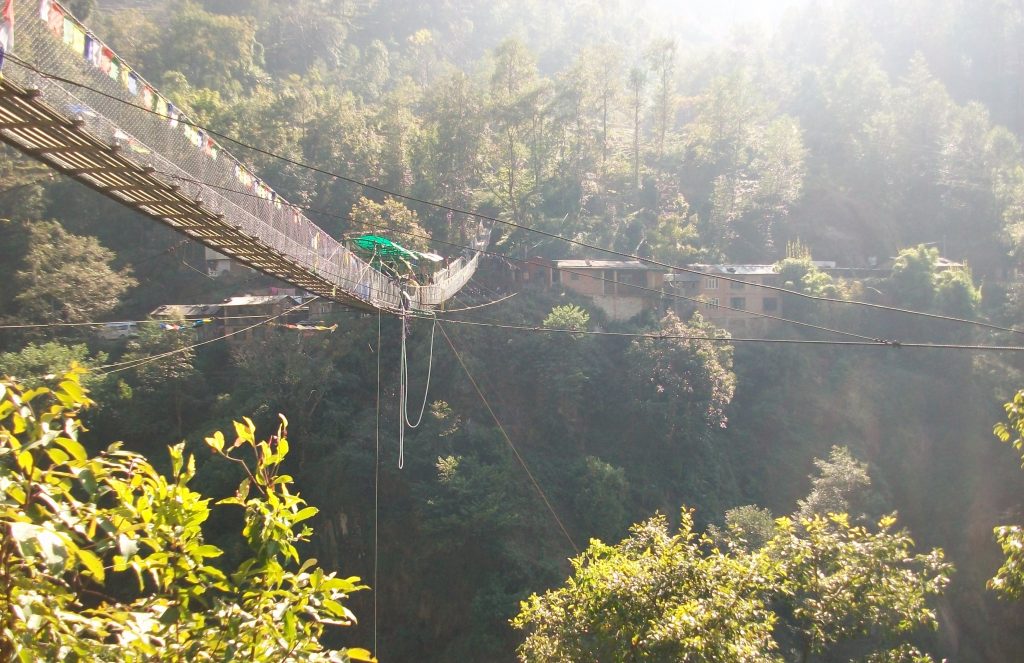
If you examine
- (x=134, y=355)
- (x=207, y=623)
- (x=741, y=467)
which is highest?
(x=134, y=355)

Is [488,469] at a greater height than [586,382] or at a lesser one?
lesser

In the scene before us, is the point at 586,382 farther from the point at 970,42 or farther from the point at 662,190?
the point at 970,42

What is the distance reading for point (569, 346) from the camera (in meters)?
13.6

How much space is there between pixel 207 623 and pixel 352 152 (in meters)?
16.4

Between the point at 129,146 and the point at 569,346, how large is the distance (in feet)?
35.4

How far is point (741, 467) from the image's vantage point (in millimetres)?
Result: 14203

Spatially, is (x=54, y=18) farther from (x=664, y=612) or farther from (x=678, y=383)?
(x=678, y=383)

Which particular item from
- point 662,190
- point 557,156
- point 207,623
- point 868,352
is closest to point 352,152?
point 557,156

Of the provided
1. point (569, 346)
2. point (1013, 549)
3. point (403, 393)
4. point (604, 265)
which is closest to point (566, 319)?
point (569, 346)

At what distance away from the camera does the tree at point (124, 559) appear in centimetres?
115

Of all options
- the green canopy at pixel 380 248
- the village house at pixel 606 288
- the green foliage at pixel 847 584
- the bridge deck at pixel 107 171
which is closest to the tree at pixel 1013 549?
the green foliage at pixel 847 584

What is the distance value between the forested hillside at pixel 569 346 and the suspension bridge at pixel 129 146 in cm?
149

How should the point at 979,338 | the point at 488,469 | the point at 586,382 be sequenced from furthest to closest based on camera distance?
the point at 979,338, the point at 586,382, the point at 488,469

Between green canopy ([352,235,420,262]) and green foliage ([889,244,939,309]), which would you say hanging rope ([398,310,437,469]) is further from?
green foliage ([889,244,939,309])
